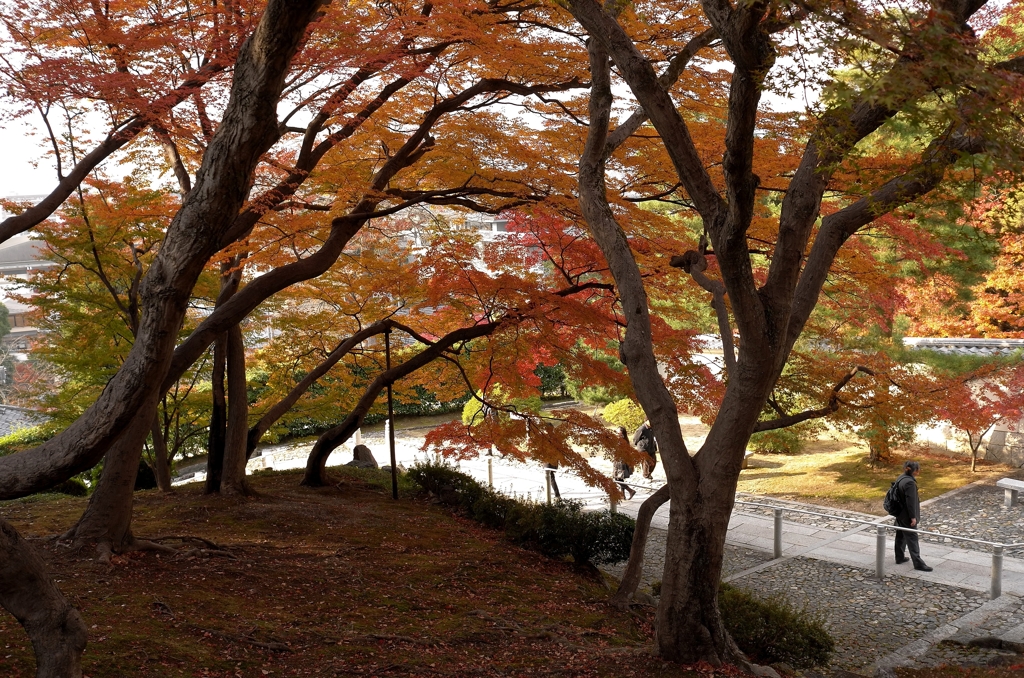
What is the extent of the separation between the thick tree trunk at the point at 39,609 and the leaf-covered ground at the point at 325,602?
809mm

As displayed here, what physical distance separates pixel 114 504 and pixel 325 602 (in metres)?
1.99

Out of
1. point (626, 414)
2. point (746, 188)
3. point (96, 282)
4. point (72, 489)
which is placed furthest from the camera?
point (626, 414)

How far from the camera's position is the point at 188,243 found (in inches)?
154

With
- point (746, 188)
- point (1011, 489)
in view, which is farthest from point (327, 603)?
point (1011, 489)

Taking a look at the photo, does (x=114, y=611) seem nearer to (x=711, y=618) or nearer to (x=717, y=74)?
(x=711, y=618)

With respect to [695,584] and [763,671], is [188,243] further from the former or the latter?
[763,671]

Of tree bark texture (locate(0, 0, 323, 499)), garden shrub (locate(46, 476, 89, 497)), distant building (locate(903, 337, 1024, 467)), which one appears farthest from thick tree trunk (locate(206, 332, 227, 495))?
distant building (locate(903, 337, 1024, 467))

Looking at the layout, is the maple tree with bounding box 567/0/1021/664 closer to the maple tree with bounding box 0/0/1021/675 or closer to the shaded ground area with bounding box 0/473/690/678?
the maple tree with bounding box 0/0/1021/675

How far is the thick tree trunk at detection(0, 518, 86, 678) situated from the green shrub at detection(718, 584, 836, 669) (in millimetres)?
5049

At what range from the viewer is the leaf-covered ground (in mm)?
4996

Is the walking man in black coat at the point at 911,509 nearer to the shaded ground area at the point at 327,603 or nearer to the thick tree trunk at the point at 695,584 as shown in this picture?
the shaded ground area at the point at 327,603

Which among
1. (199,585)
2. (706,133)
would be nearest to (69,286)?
(199,585)

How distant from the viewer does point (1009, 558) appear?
9.69 meters

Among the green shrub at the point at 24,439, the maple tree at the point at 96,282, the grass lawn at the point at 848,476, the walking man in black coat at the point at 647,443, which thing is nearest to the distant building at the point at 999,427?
the grass lawn at the point at 848,476
